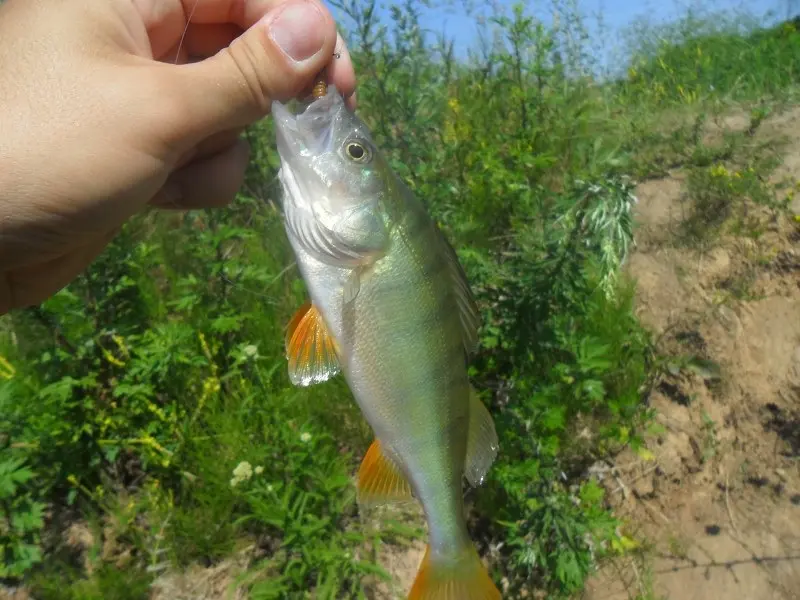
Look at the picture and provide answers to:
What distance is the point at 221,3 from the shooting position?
89.0 inches

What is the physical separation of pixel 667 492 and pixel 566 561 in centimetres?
119

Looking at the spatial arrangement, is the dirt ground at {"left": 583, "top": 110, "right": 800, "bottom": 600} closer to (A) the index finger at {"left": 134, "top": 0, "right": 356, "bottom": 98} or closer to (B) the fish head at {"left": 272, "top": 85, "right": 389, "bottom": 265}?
(B) the fish head at {"left": 272, "top": 85, "right": 389, "bottom": 265}

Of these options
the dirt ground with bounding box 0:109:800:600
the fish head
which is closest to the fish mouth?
the fish head

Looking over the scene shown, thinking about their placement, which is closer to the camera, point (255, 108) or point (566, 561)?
point (255, 108)

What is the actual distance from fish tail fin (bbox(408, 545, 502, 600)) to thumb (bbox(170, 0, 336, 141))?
5.04 feet

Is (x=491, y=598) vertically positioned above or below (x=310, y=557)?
below

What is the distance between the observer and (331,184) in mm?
Result: 1700

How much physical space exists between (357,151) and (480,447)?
1.02 meters

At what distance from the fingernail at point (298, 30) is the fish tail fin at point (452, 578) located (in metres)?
1.65

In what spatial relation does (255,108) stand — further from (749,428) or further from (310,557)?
(749,428)

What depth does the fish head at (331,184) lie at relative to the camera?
1.66m

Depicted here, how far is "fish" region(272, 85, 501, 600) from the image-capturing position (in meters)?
1.65

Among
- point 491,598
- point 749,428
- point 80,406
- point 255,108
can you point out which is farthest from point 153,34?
point 749,428

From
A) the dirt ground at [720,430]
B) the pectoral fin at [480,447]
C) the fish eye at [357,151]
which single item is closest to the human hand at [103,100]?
the fish eye at [357,151]
